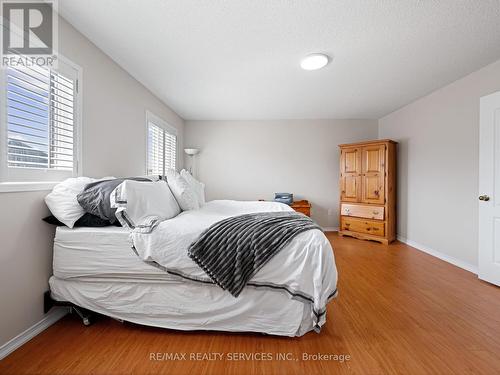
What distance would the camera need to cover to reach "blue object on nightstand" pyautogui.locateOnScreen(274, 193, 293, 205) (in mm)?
4527

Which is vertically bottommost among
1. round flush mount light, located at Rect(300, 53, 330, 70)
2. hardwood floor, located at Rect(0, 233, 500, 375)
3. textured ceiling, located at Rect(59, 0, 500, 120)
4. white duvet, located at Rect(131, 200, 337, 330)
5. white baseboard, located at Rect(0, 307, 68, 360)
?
hardwood floor, located at Rect(0, 233, 500, 375)

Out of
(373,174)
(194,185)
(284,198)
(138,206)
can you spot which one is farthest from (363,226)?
(138,206)

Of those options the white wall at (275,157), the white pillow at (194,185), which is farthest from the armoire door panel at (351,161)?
the white pillow at (194,185)

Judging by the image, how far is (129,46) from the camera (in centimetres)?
223

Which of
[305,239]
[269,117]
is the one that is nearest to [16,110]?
[305,239]

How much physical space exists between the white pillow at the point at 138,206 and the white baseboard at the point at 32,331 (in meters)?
0.93

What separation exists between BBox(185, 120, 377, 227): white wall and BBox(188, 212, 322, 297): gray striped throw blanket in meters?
3.37

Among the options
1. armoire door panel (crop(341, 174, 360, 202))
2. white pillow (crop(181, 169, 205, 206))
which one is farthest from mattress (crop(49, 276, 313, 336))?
armoire door panel (crop(341, 174, 360, 202))

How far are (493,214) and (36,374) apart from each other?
162 inches

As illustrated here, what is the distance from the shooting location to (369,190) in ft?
13.5

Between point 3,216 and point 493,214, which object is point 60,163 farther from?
point 493,214

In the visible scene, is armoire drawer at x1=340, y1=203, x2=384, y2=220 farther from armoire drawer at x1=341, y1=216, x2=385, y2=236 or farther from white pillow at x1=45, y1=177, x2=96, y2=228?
white pillow at x1=45, y1=177, x2=96, y2=228

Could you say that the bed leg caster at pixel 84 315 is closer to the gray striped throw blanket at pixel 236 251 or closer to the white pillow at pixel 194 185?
the gray striped throw blanket at pixel 236 251

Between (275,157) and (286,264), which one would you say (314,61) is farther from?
(275,157)
